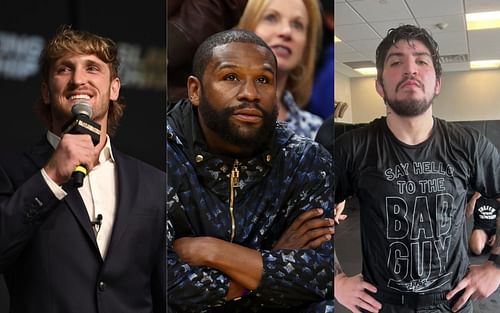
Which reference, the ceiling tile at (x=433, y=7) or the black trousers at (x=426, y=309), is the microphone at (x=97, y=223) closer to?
the black trousers at (x=426, y=309)

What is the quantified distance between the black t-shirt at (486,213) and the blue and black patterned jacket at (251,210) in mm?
916

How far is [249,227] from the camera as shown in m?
2.86

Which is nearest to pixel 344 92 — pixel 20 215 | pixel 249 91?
pixel 249 91

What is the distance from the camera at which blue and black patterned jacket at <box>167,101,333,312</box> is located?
2.83 metres

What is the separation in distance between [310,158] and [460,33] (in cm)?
122

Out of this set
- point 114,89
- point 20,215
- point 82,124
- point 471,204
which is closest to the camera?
point 20,215

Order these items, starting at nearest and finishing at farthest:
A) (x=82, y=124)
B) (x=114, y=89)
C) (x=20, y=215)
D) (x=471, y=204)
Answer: (x=20, y=215)
(x=82, y=124)
(x=114, y=89)
(x=471, y=204)

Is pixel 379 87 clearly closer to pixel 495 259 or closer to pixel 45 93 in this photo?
pixel 495 259

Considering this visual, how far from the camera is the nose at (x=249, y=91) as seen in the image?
2.84 meters

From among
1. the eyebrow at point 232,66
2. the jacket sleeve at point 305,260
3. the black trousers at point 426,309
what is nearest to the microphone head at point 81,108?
the eyebrow at point 232,66

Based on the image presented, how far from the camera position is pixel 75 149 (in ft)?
9.18

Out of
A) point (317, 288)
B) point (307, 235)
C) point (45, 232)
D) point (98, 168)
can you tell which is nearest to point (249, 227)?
point (307, 235)

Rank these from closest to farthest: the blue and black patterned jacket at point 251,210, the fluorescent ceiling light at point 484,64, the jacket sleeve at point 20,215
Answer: the jacket sleeve at point 20,215 < the blue and black patterned jacket at point 251,210 < the fluorescent ceiling light at point 484,64

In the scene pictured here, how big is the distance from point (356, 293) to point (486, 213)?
0.92 m
